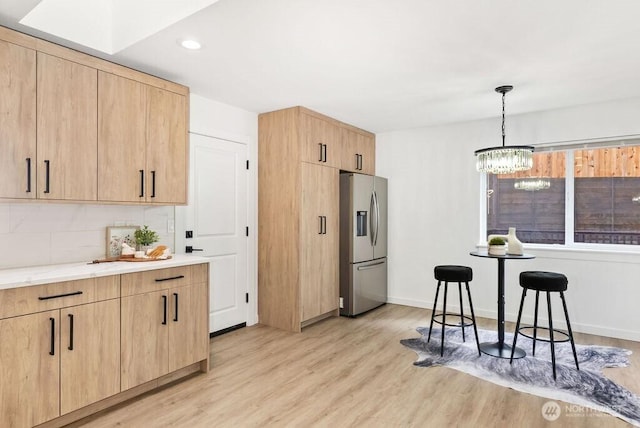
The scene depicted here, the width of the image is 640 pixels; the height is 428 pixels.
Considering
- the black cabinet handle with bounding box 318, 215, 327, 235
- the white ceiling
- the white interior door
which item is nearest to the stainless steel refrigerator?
the black cabinet handle with bounding box 318, 215, 327, 235

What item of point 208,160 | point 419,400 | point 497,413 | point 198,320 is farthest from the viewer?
point 208,160

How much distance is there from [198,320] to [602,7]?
10.8ft

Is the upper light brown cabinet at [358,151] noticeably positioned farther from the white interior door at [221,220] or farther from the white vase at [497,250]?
the white vase at [497,250]

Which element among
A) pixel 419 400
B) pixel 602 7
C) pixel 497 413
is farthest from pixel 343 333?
pixel 602 7

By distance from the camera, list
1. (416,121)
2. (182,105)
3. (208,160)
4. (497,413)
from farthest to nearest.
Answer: (416,121), (208,160), (182,105), (497,413)

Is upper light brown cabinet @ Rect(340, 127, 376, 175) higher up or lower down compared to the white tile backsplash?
higher up

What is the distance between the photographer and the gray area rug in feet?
8.53

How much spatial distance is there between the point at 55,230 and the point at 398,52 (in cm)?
275

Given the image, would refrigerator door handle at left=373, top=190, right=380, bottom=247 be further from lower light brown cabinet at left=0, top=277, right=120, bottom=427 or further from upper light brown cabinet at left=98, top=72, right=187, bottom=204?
lower light brown cabinet at left=0, top=277, right=120, bottom=427

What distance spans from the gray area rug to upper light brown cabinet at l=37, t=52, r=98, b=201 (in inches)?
117

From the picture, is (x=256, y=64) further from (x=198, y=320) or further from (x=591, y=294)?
(x=591, y=294)

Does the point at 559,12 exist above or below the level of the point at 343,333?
above

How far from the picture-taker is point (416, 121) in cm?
474

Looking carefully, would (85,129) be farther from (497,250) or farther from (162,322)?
(497,250)
